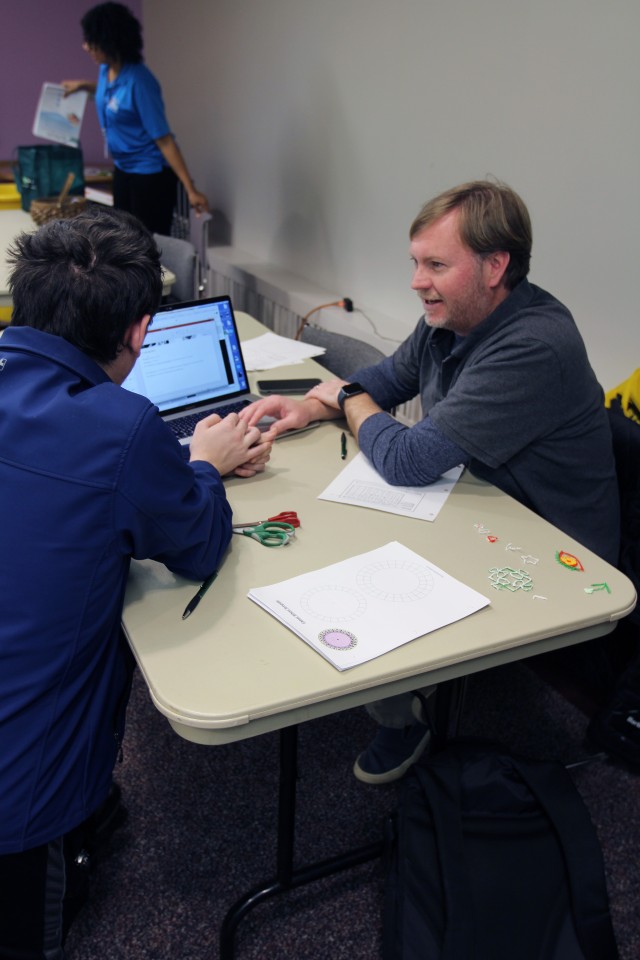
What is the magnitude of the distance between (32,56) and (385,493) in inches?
209

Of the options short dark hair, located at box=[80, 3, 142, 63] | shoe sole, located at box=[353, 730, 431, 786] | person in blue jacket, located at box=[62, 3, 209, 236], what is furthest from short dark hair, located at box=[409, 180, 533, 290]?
short dark hair, located at box=[80, 3, 142, 63]

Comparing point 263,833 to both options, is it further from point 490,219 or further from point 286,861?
point 490,219

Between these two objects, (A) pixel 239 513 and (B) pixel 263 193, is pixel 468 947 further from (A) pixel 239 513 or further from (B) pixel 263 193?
(B) pixel 263 193

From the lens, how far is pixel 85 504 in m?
1.00

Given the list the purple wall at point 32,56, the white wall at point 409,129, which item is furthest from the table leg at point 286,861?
the purple wall at point 32,56

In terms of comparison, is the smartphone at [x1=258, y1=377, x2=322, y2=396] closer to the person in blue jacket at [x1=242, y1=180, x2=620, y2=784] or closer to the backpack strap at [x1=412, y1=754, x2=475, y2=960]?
the person in blue jacket at [x1=242, y1=180, x2=620, y2=784]

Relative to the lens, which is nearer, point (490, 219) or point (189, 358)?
point (490, 219)

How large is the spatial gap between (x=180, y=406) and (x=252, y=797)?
3.01 ft

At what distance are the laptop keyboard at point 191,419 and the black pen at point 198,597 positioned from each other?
55 centimetres

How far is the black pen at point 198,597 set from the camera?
1132mm

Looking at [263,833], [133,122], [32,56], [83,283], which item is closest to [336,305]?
[133,122]

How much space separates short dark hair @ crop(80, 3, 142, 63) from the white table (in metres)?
2.94

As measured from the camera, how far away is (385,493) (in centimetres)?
151

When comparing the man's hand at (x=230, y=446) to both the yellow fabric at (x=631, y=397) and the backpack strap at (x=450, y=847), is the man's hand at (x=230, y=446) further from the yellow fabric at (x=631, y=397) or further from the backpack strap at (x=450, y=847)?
the yellow fabric at (x=631, y=397)
